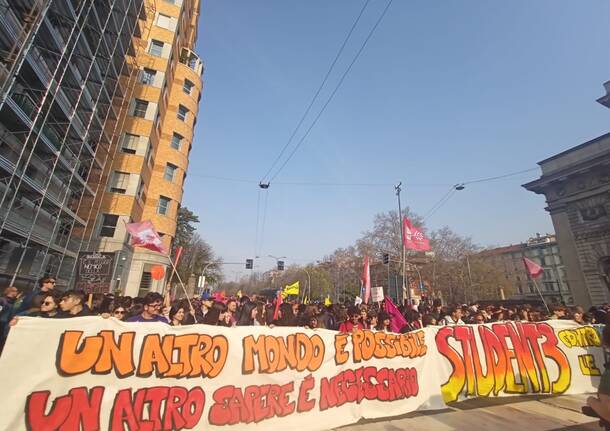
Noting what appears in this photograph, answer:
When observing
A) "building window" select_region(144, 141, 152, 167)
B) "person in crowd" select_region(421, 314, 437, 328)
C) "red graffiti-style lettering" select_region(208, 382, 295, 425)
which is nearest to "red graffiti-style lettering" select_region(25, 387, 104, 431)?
"red graffiti-style lettering" select_region(208, 382, 295, 425)

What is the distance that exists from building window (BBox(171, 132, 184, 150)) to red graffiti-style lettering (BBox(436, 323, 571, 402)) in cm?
2582

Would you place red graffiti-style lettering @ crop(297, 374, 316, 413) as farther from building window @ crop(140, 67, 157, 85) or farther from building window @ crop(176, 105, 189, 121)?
building window @ crop(176, 105, 189, 121)

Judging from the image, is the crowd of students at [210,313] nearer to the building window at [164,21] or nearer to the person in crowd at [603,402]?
the person in crowd at [603,402]

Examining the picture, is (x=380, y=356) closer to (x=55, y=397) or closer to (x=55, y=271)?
(x=55, y=397)

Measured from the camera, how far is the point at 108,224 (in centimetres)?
2034

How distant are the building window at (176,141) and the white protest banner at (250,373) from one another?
2494 centimetres

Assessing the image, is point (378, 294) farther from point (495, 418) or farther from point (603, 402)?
point (603, 402)

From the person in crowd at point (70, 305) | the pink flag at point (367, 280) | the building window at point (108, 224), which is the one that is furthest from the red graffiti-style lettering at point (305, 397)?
the building window at point (108, 224)

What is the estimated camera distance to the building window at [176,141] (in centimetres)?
2619

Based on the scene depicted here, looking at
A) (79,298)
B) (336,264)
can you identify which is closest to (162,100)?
(79,298)

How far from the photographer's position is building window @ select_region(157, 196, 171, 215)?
80.0 ft

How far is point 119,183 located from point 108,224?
2.92m

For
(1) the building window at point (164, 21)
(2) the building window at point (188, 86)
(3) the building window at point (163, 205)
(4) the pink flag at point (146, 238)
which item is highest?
(1) the building window at point (164, 21)

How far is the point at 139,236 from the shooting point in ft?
26.8
